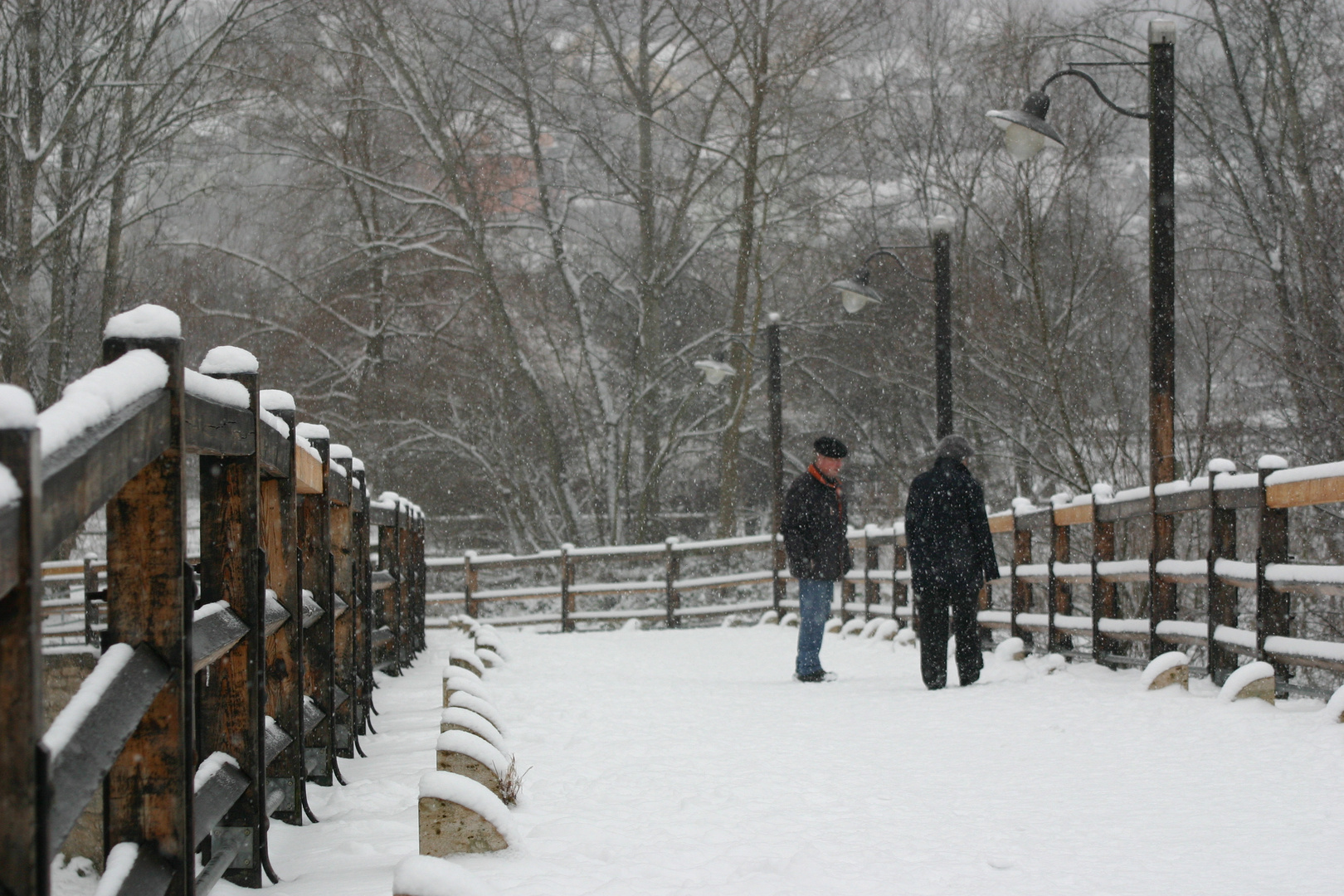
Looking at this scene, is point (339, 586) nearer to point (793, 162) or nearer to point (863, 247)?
point (793, 162)

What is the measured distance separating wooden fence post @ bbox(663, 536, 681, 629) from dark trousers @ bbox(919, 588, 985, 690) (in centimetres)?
1168

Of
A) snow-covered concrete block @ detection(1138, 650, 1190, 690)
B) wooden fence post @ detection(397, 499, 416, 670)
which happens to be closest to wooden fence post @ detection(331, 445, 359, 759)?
wooden fence post @ detection(397, 499, 416, 670)

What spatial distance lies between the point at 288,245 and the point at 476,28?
5657mm

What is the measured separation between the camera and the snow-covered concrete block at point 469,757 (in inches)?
170

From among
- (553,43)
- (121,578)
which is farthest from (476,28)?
(121,578)

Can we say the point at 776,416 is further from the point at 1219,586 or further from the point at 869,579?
the point at 1219,586

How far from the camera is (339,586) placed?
6.36m

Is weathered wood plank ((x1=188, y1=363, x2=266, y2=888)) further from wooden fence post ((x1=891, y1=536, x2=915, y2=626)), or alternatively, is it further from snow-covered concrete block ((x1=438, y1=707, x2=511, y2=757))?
wooden fence post ((x1=891, y1=536, x2=915, y2=626))

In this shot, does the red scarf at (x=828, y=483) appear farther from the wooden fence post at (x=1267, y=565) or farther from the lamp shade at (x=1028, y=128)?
the wooden fence post at (x=1267, y=565)

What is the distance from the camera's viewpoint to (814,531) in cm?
1021

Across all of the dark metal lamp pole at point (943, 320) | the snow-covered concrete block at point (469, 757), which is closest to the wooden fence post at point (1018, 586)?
the dark metal lamp pole at point (943, 320)

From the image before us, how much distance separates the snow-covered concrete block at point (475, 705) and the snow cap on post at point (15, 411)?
3735mm

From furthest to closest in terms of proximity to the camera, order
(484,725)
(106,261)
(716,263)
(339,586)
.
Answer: (716,263)
(106,261)
(339,586)
(484,725)

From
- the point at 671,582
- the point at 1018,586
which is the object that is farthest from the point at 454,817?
the point at 671,582
